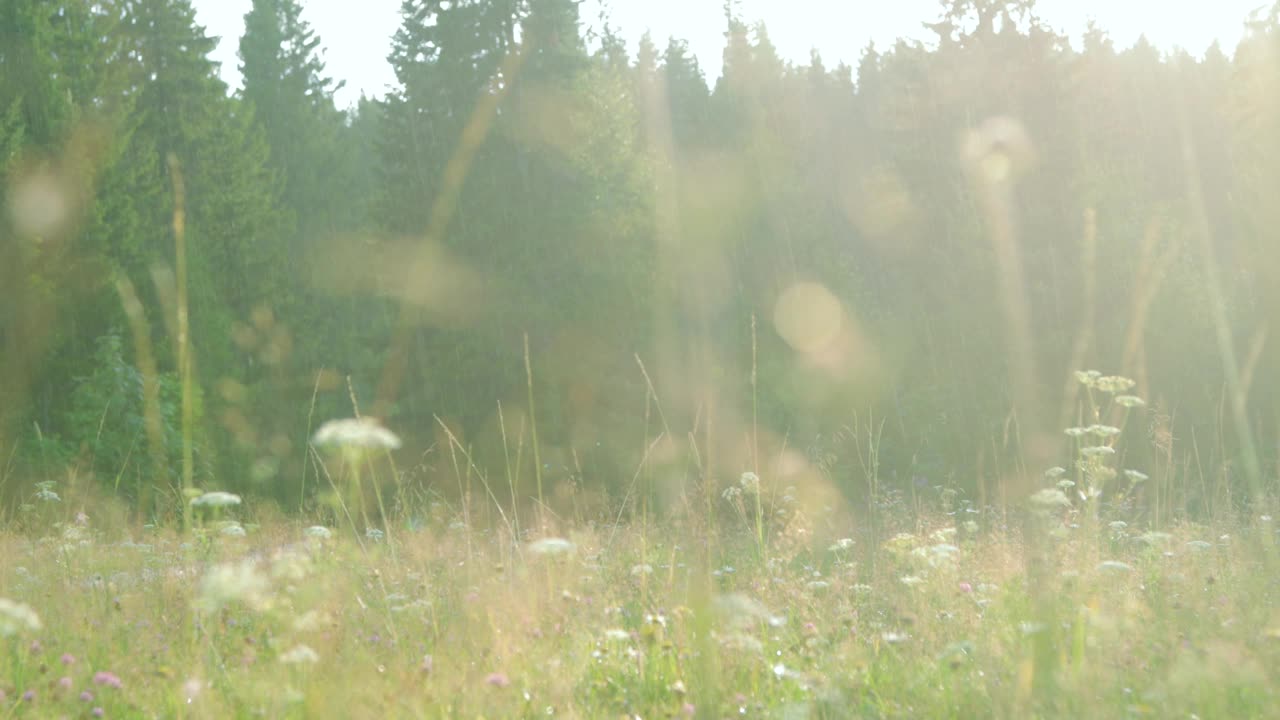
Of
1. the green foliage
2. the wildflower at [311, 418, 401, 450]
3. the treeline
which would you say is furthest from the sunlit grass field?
the green foliage

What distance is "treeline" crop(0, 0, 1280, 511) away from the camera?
48.6ft

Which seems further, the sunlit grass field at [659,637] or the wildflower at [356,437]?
the wildflower at [356,437]

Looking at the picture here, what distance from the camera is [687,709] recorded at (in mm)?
2814

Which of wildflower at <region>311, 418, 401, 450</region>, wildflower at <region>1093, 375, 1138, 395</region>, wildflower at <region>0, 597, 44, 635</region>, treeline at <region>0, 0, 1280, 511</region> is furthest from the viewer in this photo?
treeline at <region>0, 0, 1280, 511</region>

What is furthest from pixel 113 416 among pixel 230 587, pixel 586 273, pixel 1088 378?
pixel 1088 378

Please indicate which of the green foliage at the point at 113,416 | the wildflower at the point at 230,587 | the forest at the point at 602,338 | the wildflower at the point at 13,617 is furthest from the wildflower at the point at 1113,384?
the green foliage at the point at 113,416

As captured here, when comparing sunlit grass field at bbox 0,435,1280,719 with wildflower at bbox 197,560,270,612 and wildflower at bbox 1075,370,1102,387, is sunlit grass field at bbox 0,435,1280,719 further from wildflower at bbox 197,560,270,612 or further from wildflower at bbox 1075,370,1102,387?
wildflower at bbox 1075,370,1102,387

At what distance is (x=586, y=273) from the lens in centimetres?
1656

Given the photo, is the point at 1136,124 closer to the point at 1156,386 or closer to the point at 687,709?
the point at 1156,386

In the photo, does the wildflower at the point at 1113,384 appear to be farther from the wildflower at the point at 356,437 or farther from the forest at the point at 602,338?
the wildflower at the point at 356,437

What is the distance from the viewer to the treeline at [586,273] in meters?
14.8

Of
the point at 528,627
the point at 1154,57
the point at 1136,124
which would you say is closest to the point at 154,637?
the point at 528,627

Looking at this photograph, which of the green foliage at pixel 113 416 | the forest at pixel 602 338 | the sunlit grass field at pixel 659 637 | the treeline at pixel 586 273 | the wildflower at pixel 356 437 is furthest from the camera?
the treeline at pixel 586 273

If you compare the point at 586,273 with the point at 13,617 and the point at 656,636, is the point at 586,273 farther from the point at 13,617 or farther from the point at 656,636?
the point at 13,617
